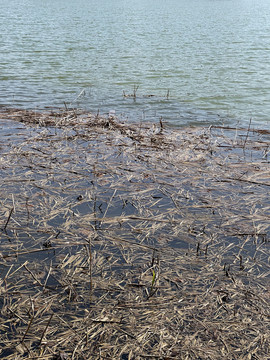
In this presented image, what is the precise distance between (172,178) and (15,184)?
2.00 meters

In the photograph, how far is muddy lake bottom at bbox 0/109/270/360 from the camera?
2652mm

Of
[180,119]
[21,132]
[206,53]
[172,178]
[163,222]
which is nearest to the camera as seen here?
[163,222]

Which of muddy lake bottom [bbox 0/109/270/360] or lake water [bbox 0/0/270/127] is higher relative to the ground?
muddy lake bottom [bbox 0/109/270/360]

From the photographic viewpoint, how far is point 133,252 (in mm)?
3551

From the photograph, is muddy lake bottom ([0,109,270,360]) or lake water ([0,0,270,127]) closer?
muddy lake bottom ([0,109,270,360])

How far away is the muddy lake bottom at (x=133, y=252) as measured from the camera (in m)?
2.65

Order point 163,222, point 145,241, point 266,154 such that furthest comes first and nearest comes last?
point 266,154
point 163,222
point 145,241

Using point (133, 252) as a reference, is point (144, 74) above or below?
below

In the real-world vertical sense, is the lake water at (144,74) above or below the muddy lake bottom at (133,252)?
below

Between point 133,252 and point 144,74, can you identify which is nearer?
point 133,252

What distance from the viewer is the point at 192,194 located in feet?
15.3

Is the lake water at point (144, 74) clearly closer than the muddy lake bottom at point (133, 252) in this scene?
No

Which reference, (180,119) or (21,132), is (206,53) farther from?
(21,132)

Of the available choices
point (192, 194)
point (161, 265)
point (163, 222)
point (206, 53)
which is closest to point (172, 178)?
point (192, 194)
